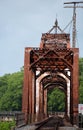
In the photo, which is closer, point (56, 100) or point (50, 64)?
point (50, 64)

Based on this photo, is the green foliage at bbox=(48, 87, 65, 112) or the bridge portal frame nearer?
the bridge portal frame

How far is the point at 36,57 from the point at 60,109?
223ft

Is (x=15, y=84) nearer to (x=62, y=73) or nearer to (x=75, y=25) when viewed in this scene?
(x=75, y=25)

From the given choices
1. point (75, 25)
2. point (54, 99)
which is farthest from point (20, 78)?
point (75, 25)

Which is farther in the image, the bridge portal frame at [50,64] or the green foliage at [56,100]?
the green foliage at [56,100]

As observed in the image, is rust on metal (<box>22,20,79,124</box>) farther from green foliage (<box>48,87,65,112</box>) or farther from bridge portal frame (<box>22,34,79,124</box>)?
green foliage (<box>48,87,65,112</box>)

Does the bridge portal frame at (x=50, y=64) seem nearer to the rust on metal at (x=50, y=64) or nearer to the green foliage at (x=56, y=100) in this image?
the rust on metal at (x=50, y=64)

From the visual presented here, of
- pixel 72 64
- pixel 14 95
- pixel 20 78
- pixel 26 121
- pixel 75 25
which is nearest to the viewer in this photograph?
pixel 26 121

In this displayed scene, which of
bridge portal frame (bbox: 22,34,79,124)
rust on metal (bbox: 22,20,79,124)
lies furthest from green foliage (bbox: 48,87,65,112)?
bridge portal frame (bbox: 22,34,79,124)

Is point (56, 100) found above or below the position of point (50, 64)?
above

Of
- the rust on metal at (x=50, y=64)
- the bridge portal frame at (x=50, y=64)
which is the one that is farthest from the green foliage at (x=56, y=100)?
the bridge portal frame at (x=50, y=64)

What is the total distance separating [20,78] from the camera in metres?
127

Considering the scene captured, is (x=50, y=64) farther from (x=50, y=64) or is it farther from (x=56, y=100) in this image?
(x=56, y=100)

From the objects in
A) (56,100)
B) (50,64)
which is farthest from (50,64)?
(56,100)
